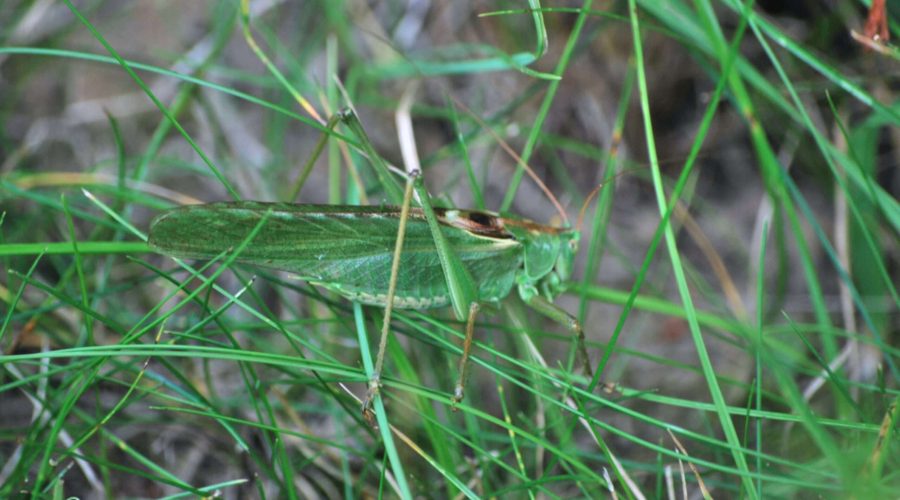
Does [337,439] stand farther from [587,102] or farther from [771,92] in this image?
[587,102]

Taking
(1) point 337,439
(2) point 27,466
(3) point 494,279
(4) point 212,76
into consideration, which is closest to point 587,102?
(3) point 494,279

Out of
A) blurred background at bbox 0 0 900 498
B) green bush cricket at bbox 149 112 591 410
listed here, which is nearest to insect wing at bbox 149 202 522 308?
green bush cricket at bbox 149 112 591 410

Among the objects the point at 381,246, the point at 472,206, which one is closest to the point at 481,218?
the point at 381,246

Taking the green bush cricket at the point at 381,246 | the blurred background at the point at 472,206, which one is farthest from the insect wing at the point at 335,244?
the blurred background at the point at 472,206

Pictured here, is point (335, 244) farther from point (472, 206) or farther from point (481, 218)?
point (472, 206)

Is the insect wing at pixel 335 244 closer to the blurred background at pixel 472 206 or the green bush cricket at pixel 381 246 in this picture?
the green bush cricket at pixel 381 246

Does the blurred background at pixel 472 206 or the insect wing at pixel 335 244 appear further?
the blurred background at pixel 472 206
